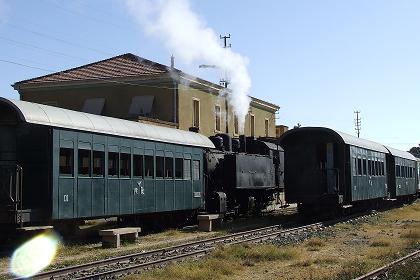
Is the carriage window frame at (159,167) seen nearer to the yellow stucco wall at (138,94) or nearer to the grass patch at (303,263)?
the grass patch at (303,263)

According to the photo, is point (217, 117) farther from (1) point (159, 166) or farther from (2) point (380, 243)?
(2) point (380, 243)

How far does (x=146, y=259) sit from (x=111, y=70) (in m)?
25.2

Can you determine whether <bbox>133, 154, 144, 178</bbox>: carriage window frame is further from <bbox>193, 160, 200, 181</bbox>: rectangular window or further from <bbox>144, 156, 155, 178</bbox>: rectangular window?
<bbox>193, 160, 200, 181</bbox>: rectangular window

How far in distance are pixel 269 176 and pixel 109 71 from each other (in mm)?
15324

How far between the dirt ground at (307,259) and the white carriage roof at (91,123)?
15.5 feet

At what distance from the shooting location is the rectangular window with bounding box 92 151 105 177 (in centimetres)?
1531

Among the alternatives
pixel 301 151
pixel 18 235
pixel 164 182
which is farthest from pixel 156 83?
pixel 18 235

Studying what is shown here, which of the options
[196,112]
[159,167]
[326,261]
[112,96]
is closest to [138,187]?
[159,167]

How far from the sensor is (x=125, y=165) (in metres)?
16.7

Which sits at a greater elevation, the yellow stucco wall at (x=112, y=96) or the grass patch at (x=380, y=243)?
the yellow stucco wall at (x=112, y=96)

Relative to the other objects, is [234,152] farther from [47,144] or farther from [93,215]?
[47,144]

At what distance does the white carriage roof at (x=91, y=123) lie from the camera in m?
13.6

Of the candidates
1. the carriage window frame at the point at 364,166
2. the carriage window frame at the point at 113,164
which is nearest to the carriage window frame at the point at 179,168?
the carriage window frame at the point at 113,164

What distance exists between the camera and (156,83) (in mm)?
34281
